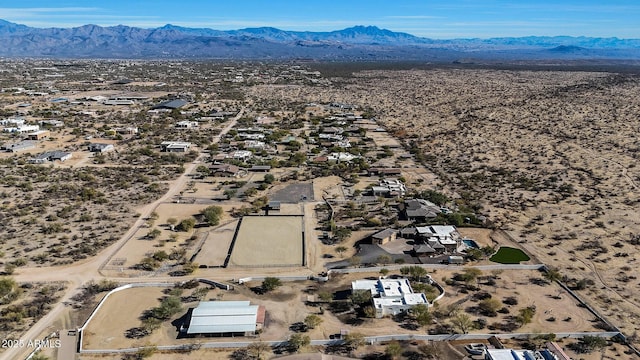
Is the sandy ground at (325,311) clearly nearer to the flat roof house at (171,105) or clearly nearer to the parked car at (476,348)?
the parked car at (476,348)

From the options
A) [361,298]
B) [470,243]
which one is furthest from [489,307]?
[470,243]

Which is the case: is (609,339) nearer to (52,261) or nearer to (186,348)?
(186,348)

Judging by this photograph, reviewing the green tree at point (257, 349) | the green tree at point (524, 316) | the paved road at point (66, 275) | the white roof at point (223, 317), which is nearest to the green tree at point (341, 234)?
the white roof at point (223, 317)

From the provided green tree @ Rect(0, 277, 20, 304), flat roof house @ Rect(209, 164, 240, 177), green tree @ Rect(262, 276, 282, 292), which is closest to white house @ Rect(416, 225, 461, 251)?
green tree @ Rect(262, 276, 282, 292)

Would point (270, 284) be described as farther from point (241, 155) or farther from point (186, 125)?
point (186, 125)

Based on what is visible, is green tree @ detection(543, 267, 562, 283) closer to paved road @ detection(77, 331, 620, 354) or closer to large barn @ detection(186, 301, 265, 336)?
paved road @ detection(77, 331, 620, 354)

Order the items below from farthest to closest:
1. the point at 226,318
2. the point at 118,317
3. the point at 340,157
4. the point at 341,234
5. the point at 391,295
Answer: the point at 340,157 < the point at 341,234 < the point at 391,295 < the point at 118,317 < the point at 226,318

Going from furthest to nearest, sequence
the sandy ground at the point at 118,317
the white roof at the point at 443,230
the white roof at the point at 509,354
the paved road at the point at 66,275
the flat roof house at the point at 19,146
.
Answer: the flat roof house at the point at 19,146 → the white roof at the point at 443,230 → the paved road at the point at 66,275 → the sandy ground at the point at 118,317 → the white roof at the point at 509,354
